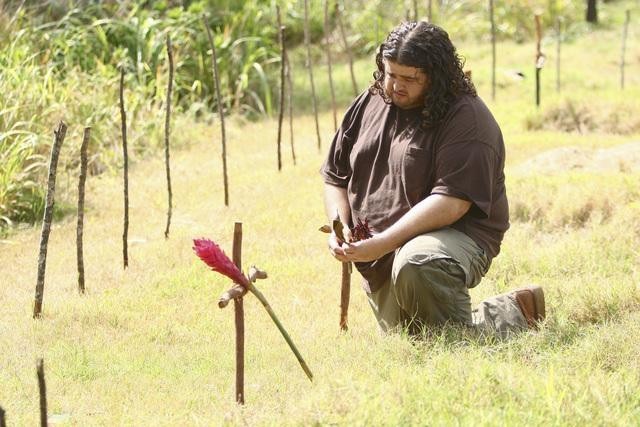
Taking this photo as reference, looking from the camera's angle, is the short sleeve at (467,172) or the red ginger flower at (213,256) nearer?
the red ginger flower at (213,256)

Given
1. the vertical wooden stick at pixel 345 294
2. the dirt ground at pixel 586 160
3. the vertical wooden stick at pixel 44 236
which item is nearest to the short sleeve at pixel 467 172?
the vertical wooden stick at pixel 345 294

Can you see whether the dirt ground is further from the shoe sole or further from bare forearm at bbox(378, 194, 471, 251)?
bare forearm at bbox(378, 194, 471, 251)

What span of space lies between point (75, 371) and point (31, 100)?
3778 millimetres

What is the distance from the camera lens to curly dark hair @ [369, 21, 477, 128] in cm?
423

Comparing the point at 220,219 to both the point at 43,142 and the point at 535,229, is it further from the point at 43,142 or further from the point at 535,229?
the point at 535,229

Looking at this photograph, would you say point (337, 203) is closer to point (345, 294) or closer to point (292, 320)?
point (345, 294)

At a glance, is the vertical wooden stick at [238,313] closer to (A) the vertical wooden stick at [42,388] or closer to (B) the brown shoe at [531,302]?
(A) the vertical wooden stick at [42,388]

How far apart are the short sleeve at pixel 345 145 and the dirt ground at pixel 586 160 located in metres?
Answer: 2.67

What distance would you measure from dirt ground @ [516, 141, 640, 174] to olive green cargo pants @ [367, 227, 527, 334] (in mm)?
2817

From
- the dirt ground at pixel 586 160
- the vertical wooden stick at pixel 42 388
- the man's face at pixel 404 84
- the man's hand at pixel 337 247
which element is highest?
the man's face at pixel 404 84

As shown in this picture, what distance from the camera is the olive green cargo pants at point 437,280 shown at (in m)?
4.20

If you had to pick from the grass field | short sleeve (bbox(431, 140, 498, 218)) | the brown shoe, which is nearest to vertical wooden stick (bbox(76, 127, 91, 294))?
the grass field

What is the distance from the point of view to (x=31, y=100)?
24.8 feet

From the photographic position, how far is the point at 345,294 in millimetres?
4734
